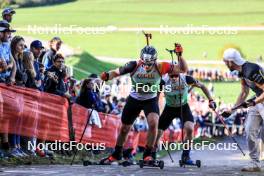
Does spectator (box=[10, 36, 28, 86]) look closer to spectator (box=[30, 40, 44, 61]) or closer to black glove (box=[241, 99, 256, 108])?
spectator (box=[30, 40, 44, 61])

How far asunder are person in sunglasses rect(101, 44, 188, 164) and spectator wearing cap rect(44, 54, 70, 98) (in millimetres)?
2307

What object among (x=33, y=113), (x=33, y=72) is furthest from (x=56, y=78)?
(x=33, y=72)

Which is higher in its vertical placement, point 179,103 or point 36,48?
point 36,48

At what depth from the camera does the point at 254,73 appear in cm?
1268

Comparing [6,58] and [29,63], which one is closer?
[6,58]

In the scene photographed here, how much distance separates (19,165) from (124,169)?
175 centimetres

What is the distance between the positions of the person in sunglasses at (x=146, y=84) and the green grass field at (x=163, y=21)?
47757mm

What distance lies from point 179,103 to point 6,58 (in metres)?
3.68

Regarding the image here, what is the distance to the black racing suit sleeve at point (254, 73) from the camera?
12672mm

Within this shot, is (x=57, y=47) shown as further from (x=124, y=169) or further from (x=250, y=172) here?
(x=250, y=172)

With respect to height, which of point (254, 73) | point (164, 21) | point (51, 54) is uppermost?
point (164, 21)

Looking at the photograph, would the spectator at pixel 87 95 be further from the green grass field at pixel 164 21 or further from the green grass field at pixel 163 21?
the green grass field at pixel 164 21

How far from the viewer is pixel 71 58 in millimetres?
41281

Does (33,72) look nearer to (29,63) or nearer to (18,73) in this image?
(29,63)
